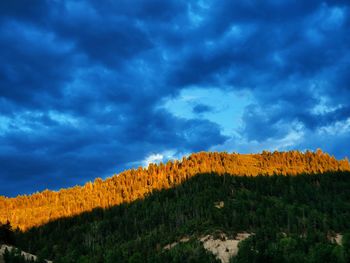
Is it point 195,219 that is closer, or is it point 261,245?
point 261,245

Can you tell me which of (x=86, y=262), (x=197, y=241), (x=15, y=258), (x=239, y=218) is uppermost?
(x=239, y=218)

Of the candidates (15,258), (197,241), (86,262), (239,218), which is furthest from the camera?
(239,218)

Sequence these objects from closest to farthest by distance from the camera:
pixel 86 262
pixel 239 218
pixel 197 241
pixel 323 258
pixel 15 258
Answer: pixel 15 258 < pixel 323 258 < pixel 86 262 < pixel 197 241 < pixel 239 218

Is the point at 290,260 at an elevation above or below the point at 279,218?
below

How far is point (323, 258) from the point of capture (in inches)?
4387

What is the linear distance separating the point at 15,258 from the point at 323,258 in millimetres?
69673

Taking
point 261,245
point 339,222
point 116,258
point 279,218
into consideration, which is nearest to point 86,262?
point 116,258

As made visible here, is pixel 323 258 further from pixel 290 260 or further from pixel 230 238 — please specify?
pixel 230 238

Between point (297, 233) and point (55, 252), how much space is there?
96.3m

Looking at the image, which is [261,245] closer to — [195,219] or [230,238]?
[230,238]

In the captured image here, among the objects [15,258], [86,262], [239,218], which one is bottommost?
[15,258]

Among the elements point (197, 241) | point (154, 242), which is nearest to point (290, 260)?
point (197, 241)

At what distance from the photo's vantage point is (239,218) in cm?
19125

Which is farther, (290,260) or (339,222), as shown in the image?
(339,222)
